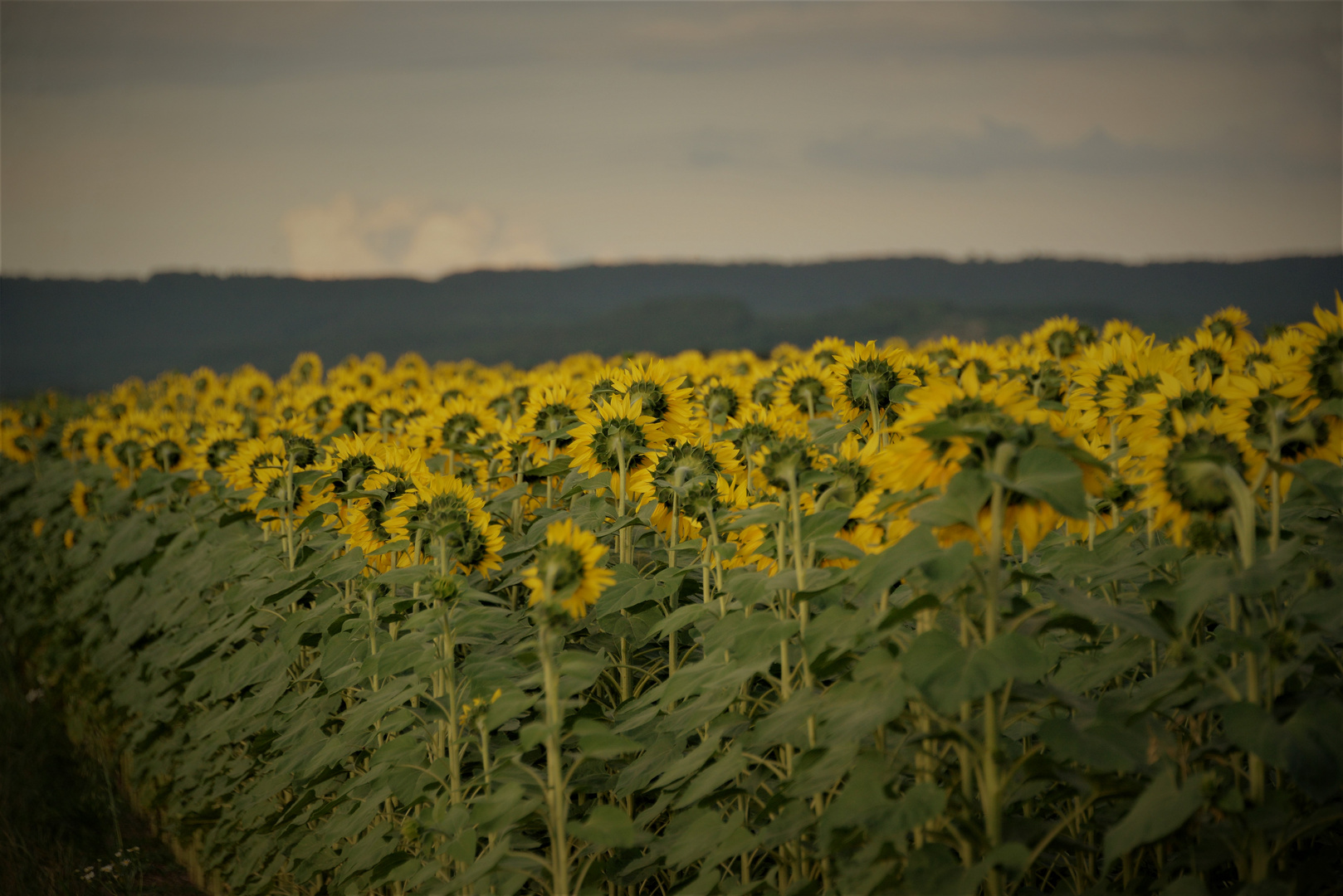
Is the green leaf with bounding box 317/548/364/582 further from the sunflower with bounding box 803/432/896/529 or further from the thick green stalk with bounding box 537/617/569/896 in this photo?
the sunflower with bounding box 803/432/896/529

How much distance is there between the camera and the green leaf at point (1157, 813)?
7.07 feet

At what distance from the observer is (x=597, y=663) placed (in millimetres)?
3137

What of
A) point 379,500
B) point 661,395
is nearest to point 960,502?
point 661,395

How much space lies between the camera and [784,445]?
318 centimetres

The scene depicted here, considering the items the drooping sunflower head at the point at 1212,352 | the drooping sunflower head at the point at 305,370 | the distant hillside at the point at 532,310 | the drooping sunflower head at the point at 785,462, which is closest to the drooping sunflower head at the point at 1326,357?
the drooping sunflower head at the point at 785,462

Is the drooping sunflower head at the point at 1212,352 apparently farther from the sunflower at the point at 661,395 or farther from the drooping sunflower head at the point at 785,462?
the drooping sunflower head at the point at 785,462

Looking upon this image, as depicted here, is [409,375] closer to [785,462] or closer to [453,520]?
[453,520]

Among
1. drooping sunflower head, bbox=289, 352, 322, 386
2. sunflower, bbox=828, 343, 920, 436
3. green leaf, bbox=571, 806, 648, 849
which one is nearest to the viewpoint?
green leaf, bbox=571, 806, 648, 849

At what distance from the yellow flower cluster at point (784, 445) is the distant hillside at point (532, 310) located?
55270mm

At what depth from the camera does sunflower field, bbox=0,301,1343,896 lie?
7.72 feet

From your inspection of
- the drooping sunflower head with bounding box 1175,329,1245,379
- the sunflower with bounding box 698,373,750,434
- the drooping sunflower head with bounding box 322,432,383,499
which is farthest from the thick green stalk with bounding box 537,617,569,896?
the drooping sunflower head with bounding box 1175,329,1245,379

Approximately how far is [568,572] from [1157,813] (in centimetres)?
155

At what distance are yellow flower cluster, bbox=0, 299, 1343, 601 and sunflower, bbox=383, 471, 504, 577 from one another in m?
0.01

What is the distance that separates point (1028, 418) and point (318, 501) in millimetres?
3654
